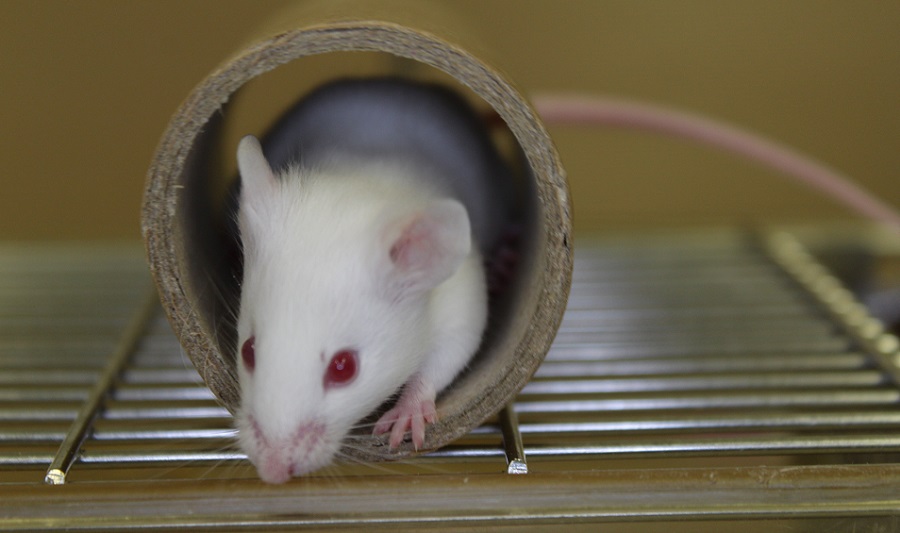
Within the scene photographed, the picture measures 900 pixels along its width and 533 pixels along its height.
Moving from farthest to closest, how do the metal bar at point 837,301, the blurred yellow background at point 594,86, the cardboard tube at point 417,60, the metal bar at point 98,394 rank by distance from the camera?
the blurred yellow background at point 594,86, the metal bar at point 837,301, the metal bar at point 98,394, the cardboard tube at point 417,60

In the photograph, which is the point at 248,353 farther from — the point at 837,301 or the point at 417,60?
the point at 837,301

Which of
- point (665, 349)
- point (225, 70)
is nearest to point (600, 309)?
point (665, 349)

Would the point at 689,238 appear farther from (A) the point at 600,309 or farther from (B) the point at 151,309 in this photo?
(B) the point at 151,309

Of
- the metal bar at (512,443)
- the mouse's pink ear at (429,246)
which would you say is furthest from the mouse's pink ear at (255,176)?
the metal bar at (512,443)

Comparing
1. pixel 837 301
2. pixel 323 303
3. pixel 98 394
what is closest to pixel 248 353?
pixel 323 303

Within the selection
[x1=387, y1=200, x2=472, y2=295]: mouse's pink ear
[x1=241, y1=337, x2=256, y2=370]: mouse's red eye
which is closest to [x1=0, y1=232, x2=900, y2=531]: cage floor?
[x1=241, y1=337, x2=256, y2=370]: mouse's red eye

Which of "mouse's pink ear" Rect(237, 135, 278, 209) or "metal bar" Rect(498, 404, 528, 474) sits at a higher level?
"mouse's pink ear" Rect(237, 135, 278, 209)

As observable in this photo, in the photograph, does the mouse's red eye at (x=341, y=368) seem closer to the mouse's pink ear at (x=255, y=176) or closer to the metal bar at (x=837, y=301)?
the mouse's pink ear at (x=255, y=176)

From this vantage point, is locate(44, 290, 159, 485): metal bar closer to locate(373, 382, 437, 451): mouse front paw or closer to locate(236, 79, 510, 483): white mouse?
locate(236, 79, 510, 483): white mouse
